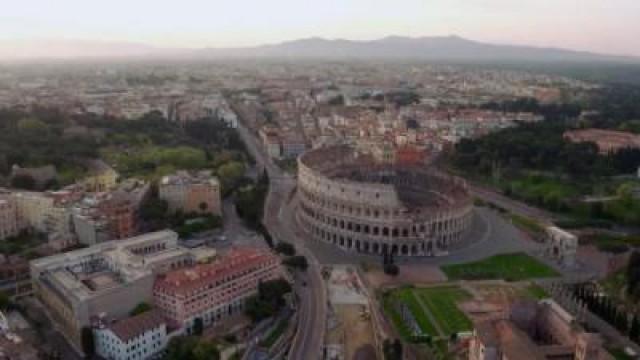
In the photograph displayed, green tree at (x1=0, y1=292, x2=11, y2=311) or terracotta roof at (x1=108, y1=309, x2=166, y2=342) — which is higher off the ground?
terracotta roof at (x1=108, y1=309, x2=166, y2=342)

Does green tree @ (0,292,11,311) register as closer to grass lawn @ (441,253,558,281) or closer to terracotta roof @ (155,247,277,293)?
terracotta roof @ (155,247,277,293)

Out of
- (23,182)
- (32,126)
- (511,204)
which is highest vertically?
(32,126)

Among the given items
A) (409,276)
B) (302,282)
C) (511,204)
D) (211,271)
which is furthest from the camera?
(511,204)

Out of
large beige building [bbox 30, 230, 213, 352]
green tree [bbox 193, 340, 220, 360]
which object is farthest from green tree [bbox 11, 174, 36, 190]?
green tree [bbox 193, 340, 220, 360]

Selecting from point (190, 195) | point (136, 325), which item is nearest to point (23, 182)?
point (190, 195)

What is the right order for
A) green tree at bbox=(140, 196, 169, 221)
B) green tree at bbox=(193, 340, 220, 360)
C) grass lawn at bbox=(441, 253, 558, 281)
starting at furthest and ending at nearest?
green tree at bbox=(140, 196, 169, 221) < grass lawn at bbox=(441, 253, 558, 281) < green tree at bbox=(193, 340, 220, 360)

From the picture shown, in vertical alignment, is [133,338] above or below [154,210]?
below

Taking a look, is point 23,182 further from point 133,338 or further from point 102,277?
point 133,338
